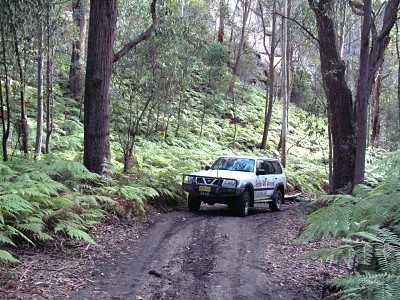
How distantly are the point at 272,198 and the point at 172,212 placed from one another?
12.0ft

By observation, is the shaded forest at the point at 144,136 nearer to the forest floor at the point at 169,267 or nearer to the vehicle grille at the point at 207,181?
the forest floor at the point at 169,267

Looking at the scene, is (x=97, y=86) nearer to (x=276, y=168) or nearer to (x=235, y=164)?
(x=235, y=164)

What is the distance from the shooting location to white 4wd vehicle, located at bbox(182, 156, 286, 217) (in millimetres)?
A: 11180

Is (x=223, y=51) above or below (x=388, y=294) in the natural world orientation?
above

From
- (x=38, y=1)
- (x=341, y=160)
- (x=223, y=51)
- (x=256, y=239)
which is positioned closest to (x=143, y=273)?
(x=256, y=239)

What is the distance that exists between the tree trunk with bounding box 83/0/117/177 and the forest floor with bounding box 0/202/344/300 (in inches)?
83.4

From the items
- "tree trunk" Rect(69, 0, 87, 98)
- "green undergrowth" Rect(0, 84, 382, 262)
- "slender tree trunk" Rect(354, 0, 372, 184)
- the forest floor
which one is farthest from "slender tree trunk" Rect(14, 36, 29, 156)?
"tree trunk" Rect(69, 0, 87, 98)

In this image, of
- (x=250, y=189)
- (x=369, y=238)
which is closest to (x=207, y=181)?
(x=250, y=189)

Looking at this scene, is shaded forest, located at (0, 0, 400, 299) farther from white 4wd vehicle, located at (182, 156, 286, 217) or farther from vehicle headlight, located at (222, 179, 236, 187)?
vehicle headlight, located at (222, 179, 236, 187)

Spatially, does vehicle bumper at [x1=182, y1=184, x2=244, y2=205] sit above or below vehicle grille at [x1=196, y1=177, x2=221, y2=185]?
below

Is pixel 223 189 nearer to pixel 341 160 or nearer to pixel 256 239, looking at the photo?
pixel 256 239

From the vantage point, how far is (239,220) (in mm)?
10758

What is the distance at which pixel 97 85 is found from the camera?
10117mm

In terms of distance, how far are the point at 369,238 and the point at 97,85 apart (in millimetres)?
8142
